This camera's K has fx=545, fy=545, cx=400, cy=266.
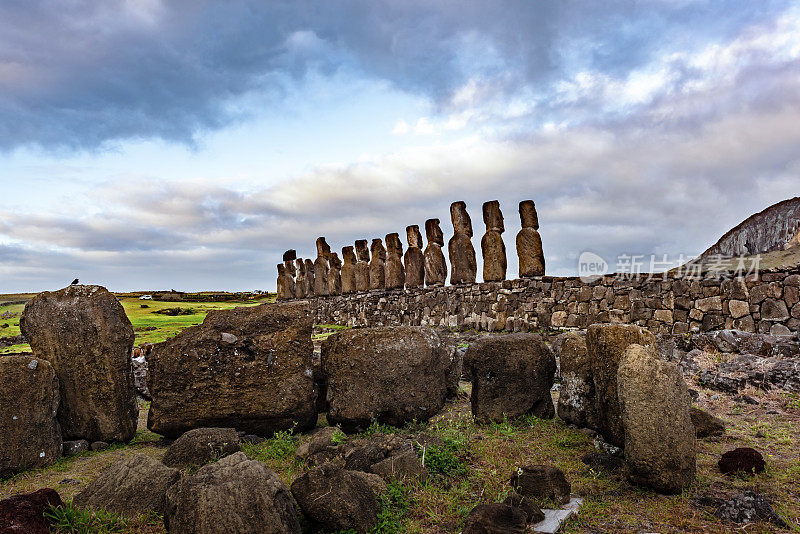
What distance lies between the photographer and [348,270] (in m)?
25.2

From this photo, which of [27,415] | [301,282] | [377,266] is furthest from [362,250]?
[27,415]

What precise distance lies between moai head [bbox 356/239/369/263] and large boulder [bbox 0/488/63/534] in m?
20.3

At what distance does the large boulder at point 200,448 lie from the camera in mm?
5789

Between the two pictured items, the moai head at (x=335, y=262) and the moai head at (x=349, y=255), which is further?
the moai head at (x=335, y=262)

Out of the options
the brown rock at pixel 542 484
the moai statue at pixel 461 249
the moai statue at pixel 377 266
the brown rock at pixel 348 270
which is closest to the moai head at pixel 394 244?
the moai statue at pixel 377 266

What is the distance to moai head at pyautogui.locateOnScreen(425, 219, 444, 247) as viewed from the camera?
19688 millimetres

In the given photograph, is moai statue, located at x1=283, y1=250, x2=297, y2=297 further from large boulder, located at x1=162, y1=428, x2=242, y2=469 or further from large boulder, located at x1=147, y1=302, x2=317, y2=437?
large boulder, located at x1=162, y1=428, x2=242, y2=469

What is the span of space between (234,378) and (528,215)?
34.5 ft

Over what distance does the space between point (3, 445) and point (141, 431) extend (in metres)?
2.22

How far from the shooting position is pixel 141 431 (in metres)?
8.02

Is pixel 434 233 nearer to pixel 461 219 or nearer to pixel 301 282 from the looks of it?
pixel 461 219

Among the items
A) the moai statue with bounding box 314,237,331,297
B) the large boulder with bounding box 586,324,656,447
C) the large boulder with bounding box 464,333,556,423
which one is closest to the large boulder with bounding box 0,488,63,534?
the large boulder with bounding box 464,333,556,423

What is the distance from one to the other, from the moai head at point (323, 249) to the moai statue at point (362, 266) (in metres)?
3.69

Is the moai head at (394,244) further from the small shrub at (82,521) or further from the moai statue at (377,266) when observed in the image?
the small shrub at (82,521)
